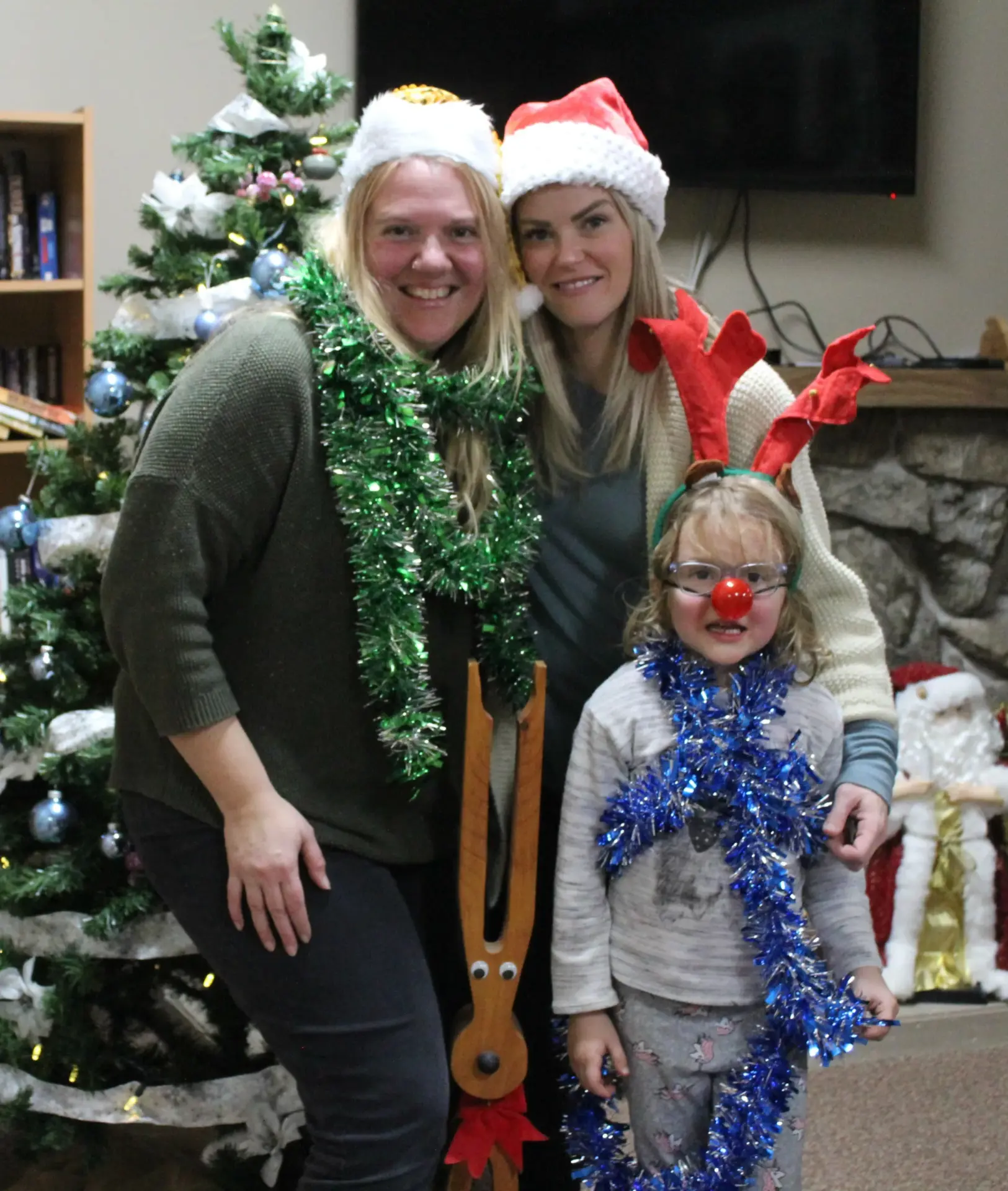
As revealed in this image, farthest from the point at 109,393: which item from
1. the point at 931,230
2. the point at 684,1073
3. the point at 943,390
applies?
the point at 931,230

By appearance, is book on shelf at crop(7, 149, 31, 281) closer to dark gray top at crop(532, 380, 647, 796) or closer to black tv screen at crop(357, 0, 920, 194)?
black tv screen at crop(357, 0, 920, 194)

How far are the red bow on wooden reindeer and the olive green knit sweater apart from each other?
0.41 metres

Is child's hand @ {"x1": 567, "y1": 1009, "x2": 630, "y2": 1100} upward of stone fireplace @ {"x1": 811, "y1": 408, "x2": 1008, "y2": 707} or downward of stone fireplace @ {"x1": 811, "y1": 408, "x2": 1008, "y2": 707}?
downward

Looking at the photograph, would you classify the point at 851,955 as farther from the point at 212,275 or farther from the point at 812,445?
the point at 812,445

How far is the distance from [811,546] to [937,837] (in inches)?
59.3

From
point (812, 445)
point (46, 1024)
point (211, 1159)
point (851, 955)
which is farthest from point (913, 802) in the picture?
point (46, 1024)

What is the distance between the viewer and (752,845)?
1370mm

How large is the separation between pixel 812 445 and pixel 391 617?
202 centimetres

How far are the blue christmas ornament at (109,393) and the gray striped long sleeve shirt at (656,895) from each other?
829mm

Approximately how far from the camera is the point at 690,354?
1.46 m

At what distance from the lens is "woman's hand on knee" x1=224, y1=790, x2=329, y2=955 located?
4.19 ft

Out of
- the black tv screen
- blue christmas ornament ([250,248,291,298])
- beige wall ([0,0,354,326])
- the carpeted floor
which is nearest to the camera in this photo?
blue christmas ornament ([250,248,291,298])

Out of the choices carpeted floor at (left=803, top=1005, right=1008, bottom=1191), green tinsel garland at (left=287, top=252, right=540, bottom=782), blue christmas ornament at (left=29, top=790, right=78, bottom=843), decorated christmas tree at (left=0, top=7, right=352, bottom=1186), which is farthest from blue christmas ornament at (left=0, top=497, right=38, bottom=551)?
carpeted floor at (left=803, top=1005, right=1008, bottom=1191)

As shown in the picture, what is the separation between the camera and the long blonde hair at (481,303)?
1.43 m
